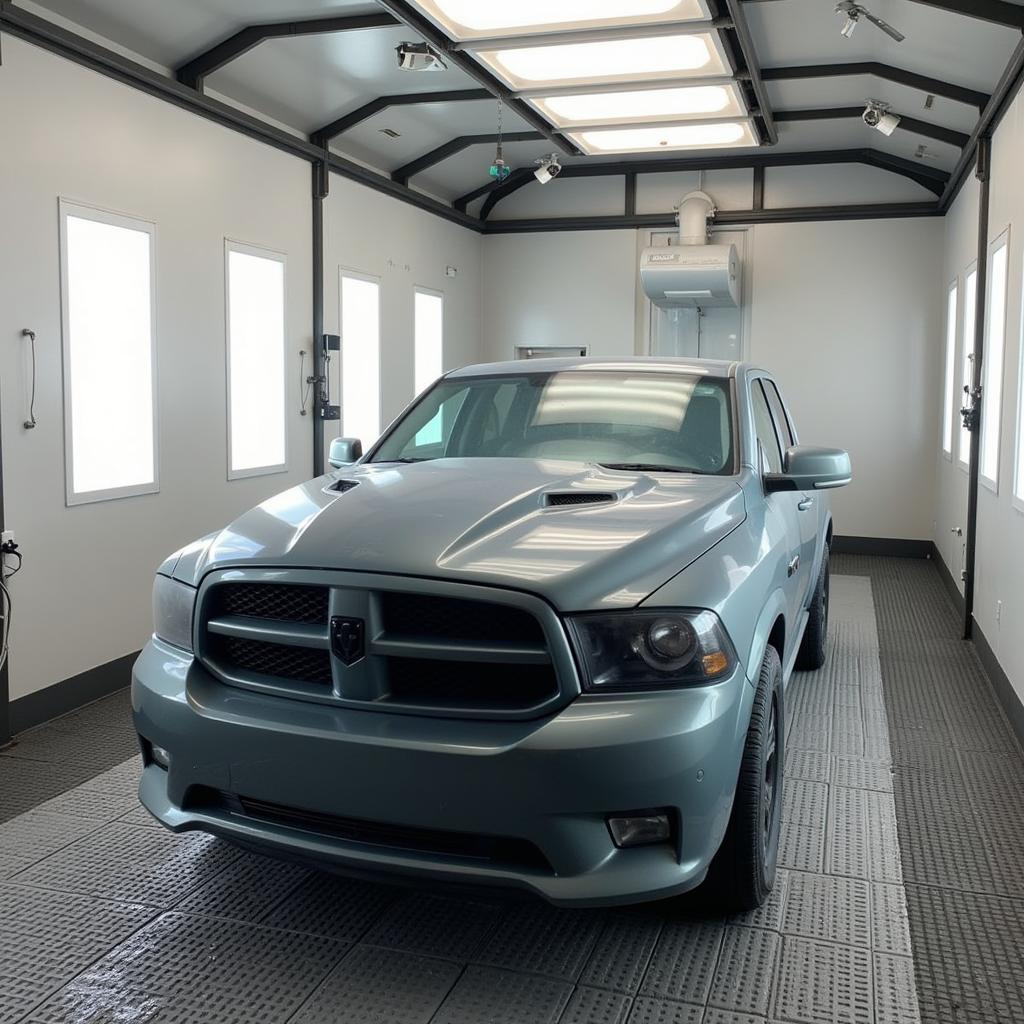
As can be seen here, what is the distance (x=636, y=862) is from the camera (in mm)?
2104

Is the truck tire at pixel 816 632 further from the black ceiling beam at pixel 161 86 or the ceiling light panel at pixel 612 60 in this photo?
the black ceiling beam at pixel 161 86

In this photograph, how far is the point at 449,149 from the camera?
835 cm

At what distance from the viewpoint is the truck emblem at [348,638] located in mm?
2223

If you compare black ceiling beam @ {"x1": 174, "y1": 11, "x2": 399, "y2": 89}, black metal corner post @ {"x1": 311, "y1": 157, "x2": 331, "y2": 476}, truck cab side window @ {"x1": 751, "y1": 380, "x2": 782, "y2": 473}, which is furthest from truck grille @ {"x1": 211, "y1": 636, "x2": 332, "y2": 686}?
black metal corner post @ {"x1": 311, "y1": 157, "x2": 331, "y2": 476}

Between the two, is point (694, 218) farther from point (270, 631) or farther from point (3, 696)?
point (270, 631)

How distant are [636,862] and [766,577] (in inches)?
38.8

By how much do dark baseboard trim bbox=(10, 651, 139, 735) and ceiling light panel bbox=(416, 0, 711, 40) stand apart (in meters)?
3.46

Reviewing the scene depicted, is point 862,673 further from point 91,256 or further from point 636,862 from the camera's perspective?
point 91,256

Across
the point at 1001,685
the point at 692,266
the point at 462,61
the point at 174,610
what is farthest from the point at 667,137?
the point at 174,610

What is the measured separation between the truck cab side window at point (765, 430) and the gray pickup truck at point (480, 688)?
775mm

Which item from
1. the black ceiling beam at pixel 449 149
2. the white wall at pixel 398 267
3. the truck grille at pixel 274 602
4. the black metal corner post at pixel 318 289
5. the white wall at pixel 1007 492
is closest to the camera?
the truck grille at pixel 274 602

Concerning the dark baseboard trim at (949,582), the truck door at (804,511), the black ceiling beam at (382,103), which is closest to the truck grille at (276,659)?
the truck door at (804,511)

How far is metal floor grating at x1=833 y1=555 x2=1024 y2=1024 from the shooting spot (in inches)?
97.0

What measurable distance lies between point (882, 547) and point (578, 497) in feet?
25.1
